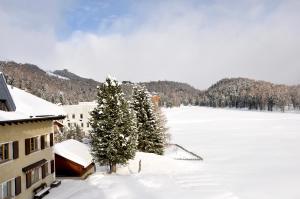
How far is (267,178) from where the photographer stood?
36438mm

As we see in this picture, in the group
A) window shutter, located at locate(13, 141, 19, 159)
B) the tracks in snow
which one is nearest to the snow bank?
the tracks in snow

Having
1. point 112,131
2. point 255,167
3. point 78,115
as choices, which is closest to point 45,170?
point 112,131

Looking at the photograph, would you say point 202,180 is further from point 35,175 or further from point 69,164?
point 35,175

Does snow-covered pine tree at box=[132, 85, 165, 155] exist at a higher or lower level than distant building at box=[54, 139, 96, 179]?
higher

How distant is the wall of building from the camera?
70.2 feet

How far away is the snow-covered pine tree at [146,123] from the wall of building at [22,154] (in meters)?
20.9

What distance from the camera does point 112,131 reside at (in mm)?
37406

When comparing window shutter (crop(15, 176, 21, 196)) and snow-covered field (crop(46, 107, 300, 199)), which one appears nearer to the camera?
window shutter (crop(15, 176, 21, 196))

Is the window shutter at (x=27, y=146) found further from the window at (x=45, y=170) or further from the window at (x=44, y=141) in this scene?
the window at (x=45, y=170)

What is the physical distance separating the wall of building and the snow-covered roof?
646 cm

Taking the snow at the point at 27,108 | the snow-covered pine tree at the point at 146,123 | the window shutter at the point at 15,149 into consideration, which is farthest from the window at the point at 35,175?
the snow-covered pine tree at the point at 146,123

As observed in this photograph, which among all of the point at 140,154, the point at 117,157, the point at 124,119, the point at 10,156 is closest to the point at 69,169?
the point at 117,157

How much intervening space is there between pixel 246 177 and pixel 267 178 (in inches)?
82.3

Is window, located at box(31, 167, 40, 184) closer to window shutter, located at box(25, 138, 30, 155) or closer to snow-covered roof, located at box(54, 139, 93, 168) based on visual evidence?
window shutter, located at box(25, 138, 30, 155)
